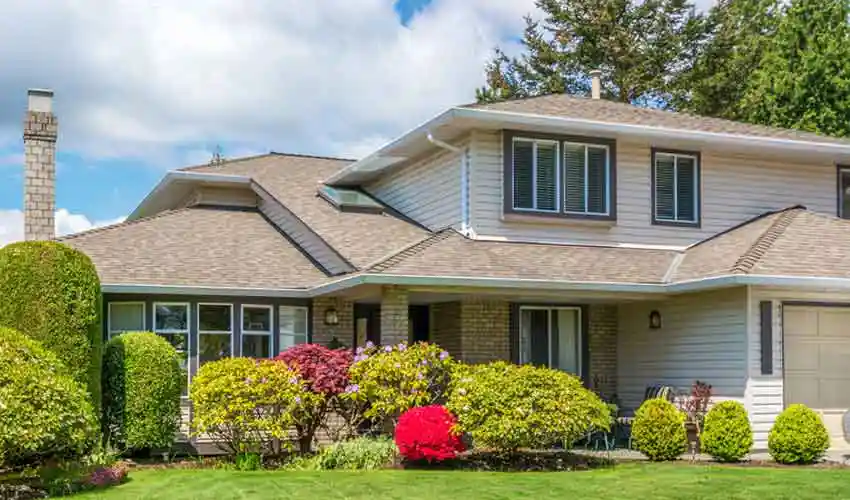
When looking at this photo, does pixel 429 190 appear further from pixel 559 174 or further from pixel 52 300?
pixel 52 300

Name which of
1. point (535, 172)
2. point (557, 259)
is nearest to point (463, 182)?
point (535, 172)

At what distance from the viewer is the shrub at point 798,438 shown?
1409 centimetres

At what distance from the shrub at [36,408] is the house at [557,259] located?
4.21 meters

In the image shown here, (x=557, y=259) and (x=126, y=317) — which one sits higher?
(x=557, y=259)

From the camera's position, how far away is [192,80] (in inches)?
673

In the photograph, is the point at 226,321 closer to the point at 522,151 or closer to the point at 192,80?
the point at 192,80

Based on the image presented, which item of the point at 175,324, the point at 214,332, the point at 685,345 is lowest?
the point at 685,345

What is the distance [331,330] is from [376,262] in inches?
80.9

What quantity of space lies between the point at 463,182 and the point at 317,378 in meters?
4.79

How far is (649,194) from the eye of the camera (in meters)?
18.2

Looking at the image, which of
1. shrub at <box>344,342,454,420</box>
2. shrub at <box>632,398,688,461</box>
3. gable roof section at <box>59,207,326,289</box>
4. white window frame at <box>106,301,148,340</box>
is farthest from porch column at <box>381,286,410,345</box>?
white window frame at <box>106,301,148,340</box>

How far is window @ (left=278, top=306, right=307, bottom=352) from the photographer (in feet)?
57.3

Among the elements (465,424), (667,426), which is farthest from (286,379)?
(667,426)

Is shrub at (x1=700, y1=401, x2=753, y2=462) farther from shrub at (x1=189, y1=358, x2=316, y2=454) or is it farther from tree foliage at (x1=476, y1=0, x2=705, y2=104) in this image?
tree foliage at (x1=476, y1=0, x2=705, y2=104)
